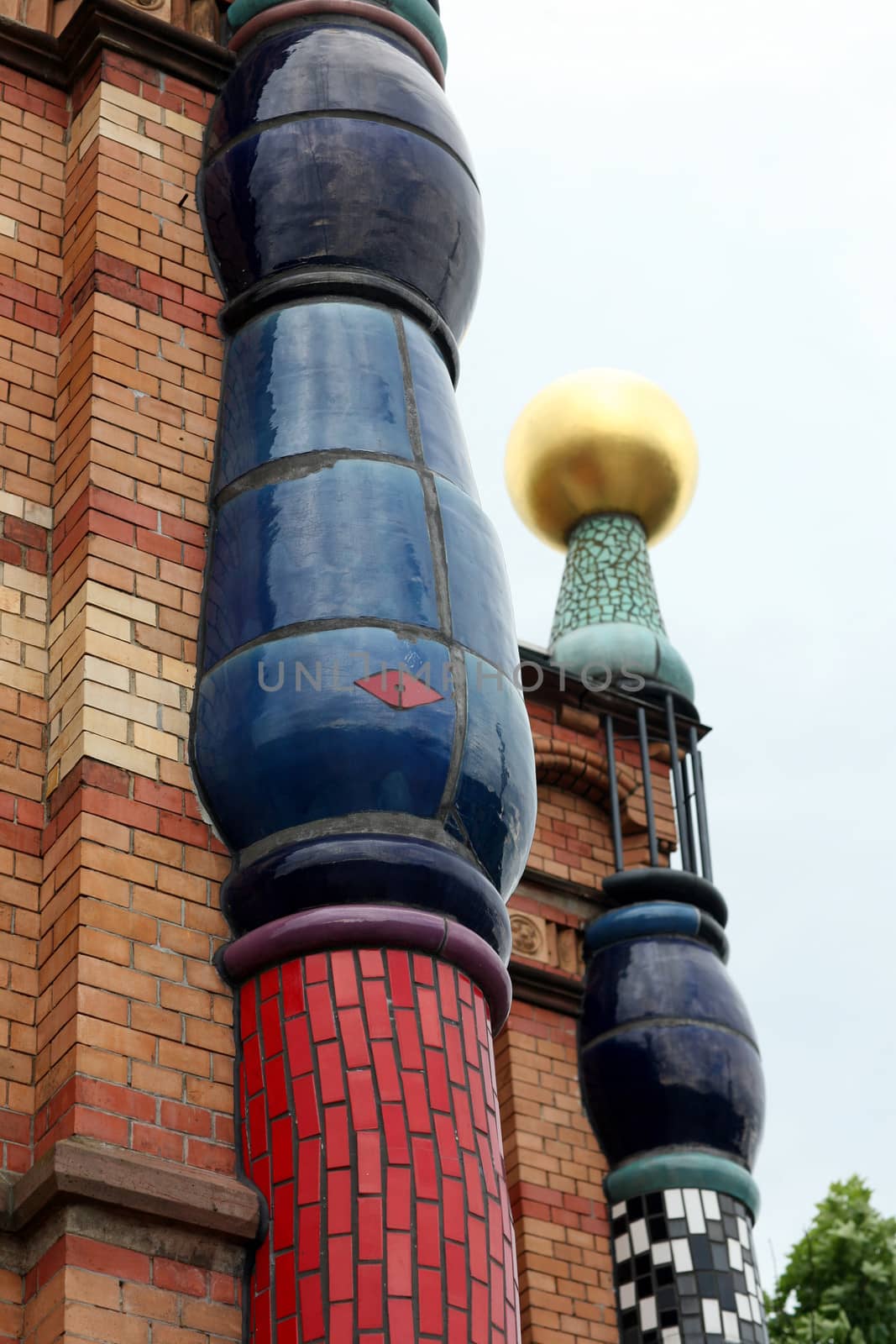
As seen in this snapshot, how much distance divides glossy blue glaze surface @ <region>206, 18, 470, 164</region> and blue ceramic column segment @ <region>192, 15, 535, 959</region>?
0.03 ft

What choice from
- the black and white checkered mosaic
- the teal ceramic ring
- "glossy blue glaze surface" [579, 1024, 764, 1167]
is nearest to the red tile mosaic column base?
the black and white checkered mosaic

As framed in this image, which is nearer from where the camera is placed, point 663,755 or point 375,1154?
point 375,1154

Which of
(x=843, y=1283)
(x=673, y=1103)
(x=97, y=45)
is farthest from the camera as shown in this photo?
(x=843, y=1283)

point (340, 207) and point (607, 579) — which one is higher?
point (607, 579)

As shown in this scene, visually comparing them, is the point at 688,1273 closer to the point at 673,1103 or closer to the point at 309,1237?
the point at 673,1103

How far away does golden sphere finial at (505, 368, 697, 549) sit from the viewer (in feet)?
45.1

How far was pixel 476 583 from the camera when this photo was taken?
24.5 ft

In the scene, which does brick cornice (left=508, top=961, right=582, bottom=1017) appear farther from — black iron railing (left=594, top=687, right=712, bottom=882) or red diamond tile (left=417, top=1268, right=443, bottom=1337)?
red diamond tile (left=417, top=1268, right=443, bottom=1337)

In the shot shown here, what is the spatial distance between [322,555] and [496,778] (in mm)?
836

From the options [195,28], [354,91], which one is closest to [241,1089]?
[354,91]

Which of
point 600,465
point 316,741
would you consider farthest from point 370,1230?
point 600,465

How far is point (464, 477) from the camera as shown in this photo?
7.77m

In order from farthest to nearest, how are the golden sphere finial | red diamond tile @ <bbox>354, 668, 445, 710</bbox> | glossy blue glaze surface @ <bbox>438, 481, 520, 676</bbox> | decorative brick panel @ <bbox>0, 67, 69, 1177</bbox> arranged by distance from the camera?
1. the golden sphere finial
2. glossy blue glaze surface @ <bbox>438, 481, 520, 676</bbox>
3. red diamond tile @ <bbox>354, 668, 445, 710</bbox>
4. decorative brick panel @ <bbox>0, 67, 69, 1177</bbox>

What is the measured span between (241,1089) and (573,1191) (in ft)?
12.4
